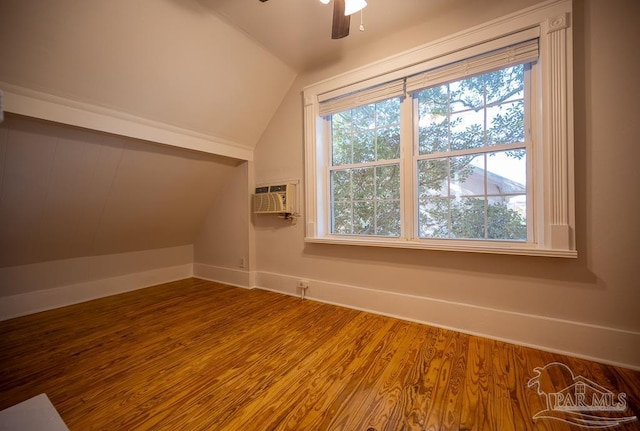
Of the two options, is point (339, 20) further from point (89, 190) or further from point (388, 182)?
point (89, 190)

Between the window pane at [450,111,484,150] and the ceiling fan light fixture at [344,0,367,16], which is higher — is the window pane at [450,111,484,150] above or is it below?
below

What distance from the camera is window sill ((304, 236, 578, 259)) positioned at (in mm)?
1742

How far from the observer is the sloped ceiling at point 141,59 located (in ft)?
5.25

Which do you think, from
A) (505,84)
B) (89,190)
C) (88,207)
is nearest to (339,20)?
(505,84)

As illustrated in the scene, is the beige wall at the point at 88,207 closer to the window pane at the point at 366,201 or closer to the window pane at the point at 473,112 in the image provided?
the window pane at the point at 366,201

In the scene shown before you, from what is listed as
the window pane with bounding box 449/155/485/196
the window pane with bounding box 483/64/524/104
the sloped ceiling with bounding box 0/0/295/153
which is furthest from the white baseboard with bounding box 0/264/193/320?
the window pane with bounding box 483/64/524/104

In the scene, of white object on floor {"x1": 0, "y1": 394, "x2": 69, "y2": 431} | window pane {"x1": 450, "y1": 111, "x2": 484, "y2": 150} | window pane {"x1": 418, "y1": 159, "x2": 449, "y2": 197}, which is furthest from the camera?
window pane {"x1": 418, "y1": 159, "x2": 449, "y2": 197}

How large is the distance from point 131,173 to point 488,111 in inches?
138

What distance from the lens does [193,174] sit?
315 cm

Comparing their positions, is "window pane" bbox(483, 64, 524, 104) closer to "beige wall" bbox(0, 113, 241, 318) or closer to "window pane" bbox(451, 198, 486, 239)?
"window pane" bbox(451, 198, 486, 239)

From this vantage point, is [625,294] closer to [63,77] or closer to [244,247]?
[244,247]

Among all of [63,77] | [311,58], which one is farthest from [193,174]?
[311,58]

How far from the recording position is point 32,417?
1230 mm

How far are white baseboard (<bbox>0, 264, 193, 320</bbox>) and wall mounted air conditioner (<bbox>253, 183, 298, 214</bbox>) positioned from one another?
1.90 metres
